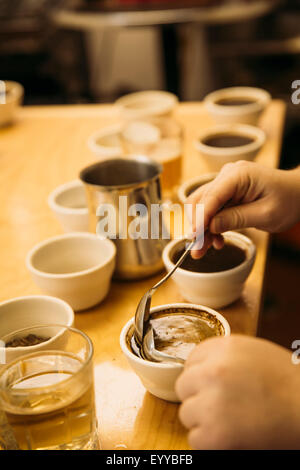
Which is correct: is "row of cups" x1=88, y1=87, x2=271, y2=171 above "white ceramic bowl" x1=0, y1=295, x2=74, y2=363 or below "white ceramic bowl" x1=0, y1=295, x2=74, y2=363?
above

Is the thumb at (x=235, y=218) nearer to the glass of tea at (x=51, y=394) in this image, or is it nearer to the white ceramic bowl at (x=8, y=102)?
the glass of tea at (x=51, y=394)

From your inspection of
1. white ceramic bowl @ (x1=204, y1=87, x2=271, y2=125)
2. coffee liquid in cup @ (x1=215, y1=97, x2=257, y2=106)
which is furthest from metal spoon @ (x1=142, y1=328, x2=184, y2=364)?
coffee liquid in cup @ (x1=215, y1=97, x2=257, y2=106)

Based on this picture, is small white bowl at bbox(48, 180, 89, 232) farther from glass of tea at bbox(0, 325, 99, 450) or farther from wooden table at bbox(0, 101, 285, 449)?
glass of tea at bbox(0, 325, 99, 450)

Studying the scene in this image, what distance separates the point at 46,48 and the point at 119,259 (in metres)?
3.56

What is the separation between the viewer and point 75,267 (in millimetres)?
1225

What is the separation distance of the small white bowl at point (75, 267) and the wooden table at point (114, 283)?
0.16 feet

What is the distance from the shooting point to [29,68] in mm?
4273

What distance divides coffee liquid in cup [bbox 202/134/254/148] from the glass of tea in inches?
39.3

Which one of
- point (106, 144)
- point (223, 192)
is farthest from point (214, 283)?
point (106, 144)

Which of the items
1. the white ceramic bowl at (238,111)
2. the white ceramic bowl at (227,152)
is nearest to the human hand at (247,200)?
the white ceramic bowl at (227,152)

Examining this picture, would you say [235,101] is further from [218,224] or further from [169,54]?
[169,54]

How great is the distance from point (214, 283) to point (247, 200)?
0.19 m

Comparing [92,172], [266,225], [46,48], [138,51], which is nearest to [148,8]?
[46,48]

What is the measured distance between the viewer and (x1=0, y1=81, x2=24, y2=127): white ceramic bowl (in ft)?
7.21
